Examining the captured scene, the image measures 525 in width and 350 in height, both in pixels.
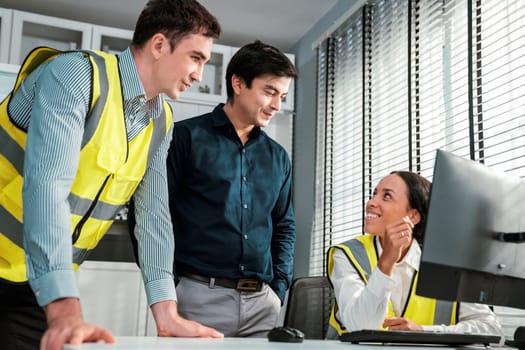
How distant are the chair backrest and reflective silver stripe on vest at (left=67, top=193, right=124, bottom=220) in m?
0.90

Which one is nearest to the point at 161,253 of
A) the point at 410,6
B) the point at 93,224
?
the point at 93,224

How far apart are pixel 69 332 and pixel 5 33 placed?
134 inches

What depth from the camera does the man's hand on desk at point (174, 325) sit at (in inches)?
51.1

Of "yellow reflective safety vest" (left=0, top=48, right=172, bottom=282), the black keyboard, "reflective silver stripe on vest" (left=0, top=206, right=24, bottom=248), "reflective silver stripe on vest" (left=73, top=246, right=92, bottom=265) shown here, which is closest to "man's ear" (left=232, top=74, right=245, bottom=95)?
"yellow reflective safety vest" (left=0, top=48, right=172, bottom=282)

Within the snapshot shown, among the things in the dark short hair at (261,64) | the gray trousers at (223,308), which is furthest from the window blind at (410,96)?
the gray trousers at (223,308)

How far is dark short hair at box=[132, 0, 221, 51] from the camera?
1.52 meters

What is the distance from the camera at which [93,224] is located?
4.62ft

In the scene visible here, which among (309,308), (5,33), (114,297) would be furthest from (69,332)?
(5,33)

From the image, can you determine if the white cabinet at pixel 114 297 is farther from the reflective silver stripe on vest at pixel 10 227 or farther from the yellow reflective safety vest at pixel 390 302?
the reflective silver stripe on vest at pixel 10 227

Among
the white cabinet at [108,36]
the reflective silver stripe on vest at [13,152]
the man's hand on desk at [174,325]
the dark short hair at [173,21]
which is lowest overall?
the man's hand on desk at [174,325]

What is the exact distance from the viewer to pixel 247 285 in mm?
2062

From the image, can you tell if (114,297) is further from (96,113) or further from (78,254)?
(96,113)

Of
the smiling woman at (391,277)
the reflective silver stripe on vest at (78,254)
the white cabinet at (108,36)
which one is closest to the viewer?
the reflective silver stripe on vest at (78,254)

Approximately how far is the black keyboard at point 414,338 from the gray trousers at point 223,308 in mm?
830
